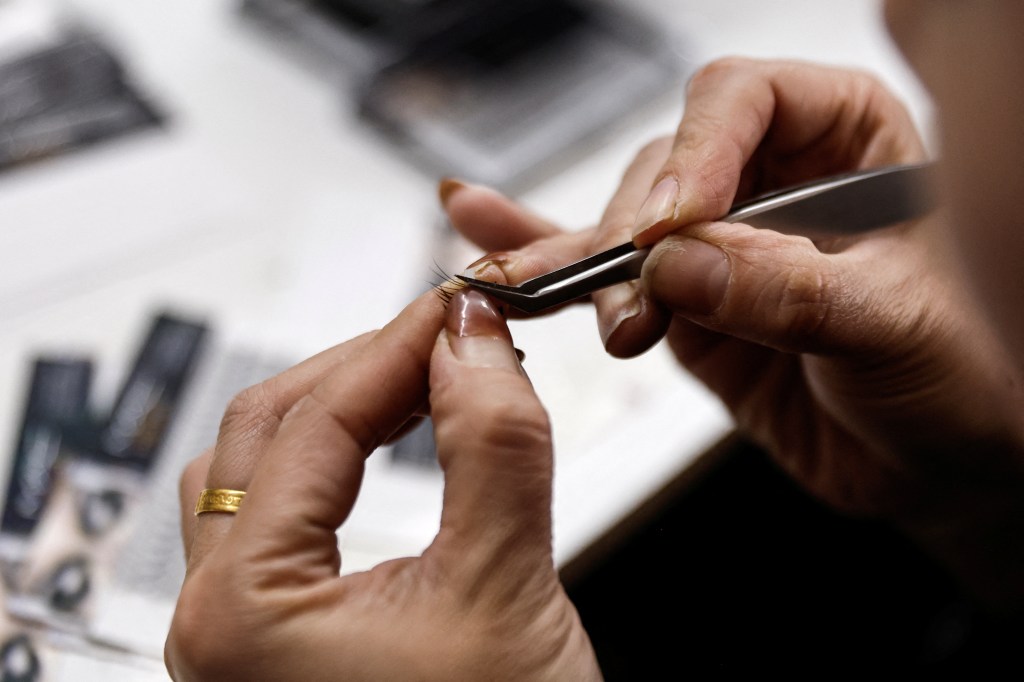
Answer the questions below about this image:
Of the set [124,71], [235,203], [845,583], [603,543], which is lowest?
[845,583]

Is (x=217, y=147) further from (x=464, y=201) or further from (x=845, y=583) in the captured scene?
(x=845, y=583)

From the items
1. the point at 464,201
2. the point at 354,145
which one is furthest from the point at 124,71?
the point at 464,201

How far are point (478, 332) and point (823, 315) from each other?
0.57ft

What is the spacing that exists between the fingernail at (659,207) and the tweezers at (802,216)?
0.01 meters

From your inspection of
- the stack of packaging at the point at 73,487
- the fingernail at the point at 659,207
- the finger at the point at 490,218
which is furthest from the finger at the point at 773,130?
the stack of packaging at the point at 73,487

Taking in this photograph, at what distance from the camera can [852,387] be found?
0.51 m

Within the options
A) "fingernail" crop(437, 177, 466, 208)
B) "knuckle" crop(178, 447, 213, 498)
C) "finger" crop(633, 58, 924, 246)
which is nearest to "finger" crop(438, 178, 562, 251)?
"fingernail" crop(437, 177, 466, 208)

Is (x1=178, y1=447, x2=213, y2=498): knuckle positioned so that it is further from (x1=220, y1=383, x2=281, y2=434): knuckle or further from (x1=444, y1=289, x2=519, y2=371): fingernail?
(x1=444, y1=289, x2=519, y2=371): fingernail

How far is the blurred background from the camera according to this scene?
58cm

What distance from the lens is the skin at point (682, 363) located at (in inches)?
12.5

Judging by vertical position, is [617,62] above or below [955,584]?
above

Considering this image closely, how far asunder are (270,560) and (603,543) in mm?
285

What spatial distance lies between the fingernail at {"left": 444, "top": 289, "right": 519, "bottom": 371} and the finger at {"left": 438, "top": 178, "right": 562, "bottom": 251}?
18 centimetres

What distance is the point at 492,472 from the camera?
1.06 feet
